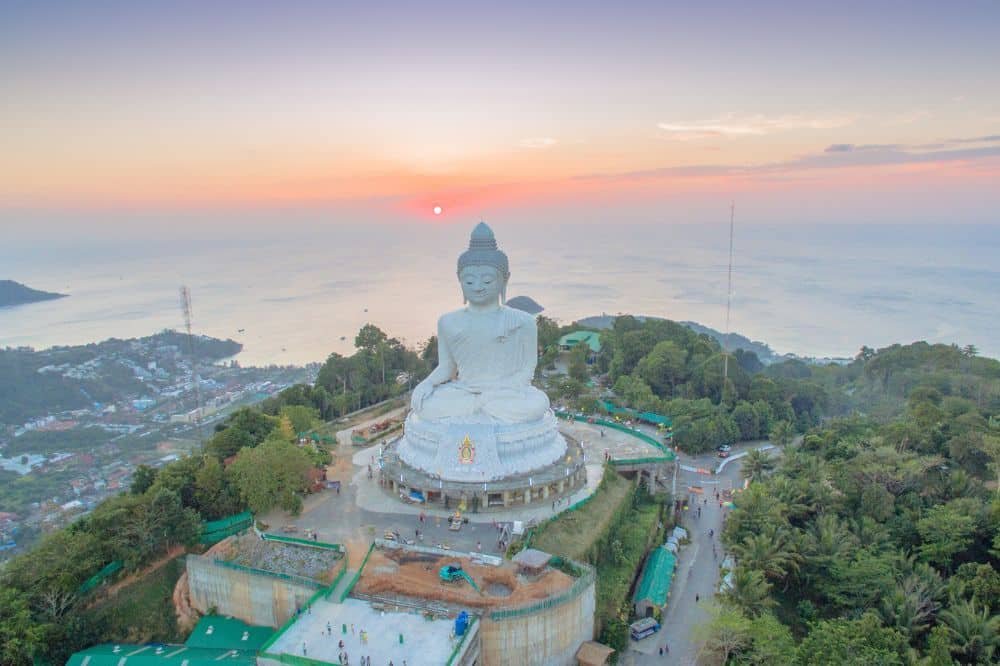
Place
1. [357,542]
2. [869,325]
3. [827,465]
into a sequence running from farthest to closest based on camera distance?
1. [869,325]
2. [827,465]
3. [357,542]

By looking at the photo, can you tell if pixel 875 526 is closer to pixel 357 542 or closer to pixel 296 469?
pixel 357 542

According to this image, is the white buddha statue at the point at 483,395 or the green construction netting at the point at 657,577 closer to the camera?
the green construction netting at the point at 657,577

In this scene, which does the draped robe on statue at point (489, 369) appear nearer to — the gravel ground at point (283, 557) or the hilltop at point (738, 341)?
the gravel ground at point (283, 557)

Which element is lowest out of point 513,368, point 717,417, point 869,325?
point 869,325

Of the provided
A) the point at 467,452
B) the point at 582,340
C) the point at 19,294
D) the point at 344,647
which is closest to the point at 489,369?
the point at 467,452

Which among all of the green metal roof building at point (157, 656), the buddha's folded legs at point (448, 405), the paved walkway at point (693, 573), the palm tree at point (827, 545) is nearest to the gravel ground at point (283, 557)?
the green metal roof building at point (157, 656)

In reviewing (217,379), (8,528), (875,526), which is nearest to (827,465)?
(875,526)
